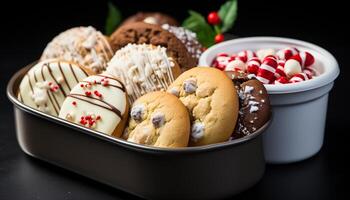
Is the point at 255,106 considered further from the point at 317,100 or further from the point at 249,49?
the point at 249,49

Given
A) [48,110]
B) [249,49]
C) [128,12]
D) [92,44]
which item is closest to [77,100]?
[48,110]

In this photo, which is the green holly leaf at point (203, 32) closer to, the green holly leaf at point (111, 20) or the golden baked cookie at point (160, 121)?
the green holly leaf at point (111, 20)

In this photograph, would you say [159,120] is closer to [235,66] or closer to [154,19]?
[235,66]

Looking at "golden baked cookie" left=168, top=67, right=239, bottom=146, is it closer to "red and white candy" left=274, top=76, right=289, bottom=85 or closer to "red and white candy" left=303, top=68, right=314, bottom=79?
"red and white candy" left=274, top=76, right=289, bottom=85

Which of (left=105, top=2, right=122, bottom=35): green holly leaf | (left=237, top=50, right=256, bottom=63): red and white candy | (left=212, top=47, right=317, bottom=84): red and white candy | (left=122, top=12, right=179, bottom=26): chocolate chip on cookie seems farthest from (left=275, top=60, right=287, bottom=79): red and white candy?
(left=105, top=2, right=122, bottom=35): green holly leaf

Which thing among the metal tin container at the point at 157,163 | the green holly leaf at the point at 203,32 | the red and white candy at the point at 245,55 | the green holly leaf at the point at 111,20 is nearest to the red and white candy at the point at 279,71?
the red and white candy at the point at 245,55

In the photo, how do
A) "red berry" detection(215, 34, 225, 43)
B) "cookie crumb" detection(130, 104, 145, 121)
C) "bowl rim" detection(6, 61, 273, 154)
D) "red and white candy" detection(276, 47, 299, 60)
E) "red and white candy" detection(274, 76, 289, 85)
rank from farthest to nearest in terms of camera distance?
"red berry" detection(215, 34, 225, 43)
"red and white candy" detection(276, 47, 299, 60)
"red and white candy" detection(274, 76, 289, 85)
"cookie crumb" detection(130, 104, 145, 121)
"bowl rim" detection(6, 61, 273, 154)
